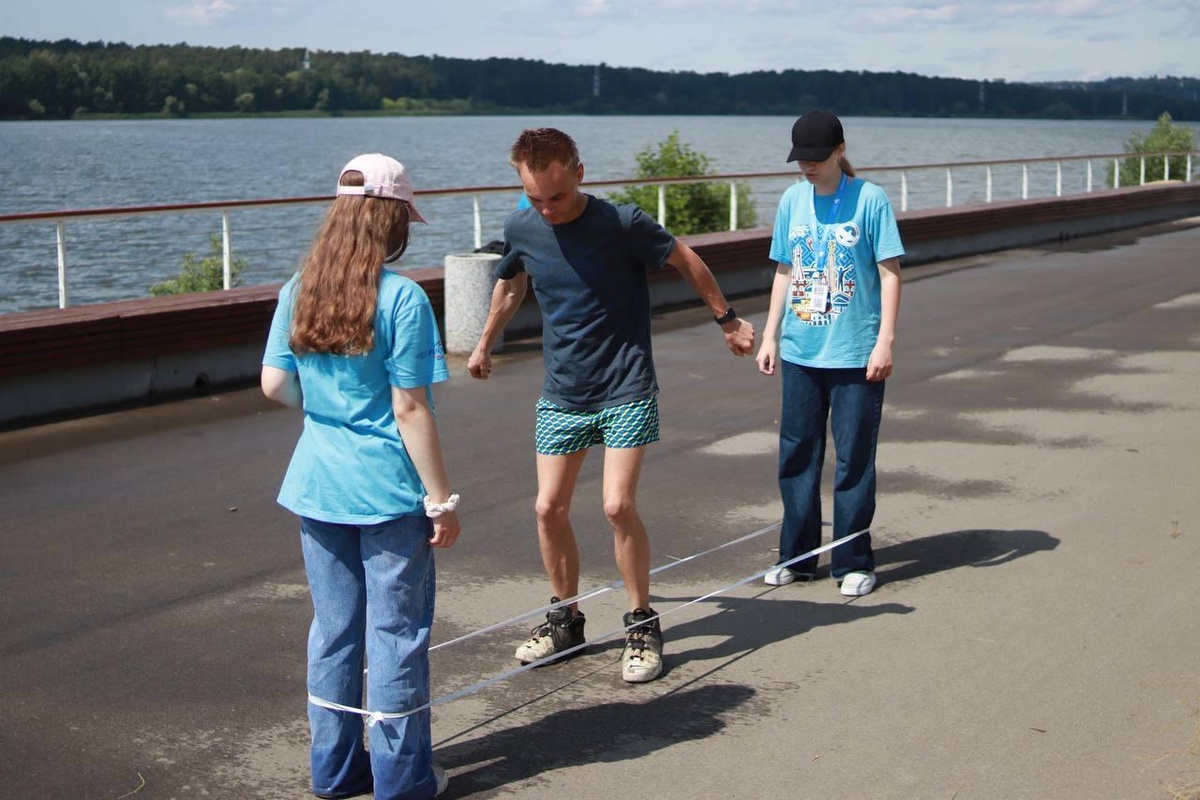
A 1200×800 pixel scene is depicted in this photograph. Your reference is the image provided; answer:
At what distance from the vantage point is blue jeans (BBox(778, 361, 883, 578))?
598 centimetres

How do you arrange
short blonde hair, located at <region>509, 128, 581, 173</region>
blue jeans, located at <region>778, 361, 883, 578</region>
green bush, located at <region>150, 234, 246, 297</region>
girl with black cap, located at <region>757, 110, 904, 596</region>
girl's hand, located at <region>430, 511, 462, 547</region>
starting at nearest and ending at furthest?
girl's hand, located at <region>430, 511, 462, 547</region>
short blonde hair, located at <region>509, 128, 581, 173</region>
girl with black cap, located at <region>757, 110, 904, 596</region>
blue jeans, located at <region>778, 361, 883, 578</region>
green bush, located at <region>150, 234, 246, 297</region>

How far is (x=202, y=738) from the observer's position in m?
4.55

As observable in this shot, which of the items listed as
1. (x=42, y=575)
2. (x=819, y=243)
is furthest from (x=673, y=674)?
(x=42, y=575)

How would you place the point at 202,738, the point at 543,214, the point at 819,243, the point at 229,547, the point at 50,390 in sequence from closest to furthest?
the point at 202,738
the point at 543,214
the point at 819,243
the point at 229,547
the point at 50,390

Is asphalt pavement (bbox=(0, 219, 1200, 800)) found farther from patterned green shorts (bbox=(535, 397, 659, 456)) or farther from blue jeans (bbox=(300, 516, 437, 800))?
patterned green shorts (bbox=(535, 397, 659, 456))

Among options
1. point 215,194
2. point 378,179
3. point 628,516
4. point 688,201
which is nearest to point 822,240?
point 628,516

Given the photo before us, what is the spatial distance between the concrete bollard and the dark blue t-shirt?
7.16m

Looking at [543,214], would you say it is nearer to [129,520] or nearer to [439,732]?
[439,732]

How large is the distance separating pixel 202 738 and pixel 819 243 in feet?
9.80

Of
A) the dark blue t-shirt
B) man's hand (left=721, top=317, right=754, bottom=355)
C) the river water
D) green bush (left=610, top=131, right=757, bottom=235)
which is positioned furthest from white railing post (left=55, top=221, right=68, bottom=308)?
green bush (left=610, top=131, right=757, bottom=235)

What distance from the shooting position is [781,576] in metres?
6.15

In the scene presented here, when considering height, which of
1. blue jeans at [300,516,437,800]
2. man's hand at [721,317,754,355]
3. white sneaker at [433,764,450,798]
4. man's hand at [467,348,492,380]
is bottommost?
white sneaker at [433,764,450,798]

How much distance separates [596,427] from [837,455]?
4.71ft

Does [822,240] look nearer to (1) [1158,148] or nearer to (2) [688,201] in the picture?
(2) [688,201]
